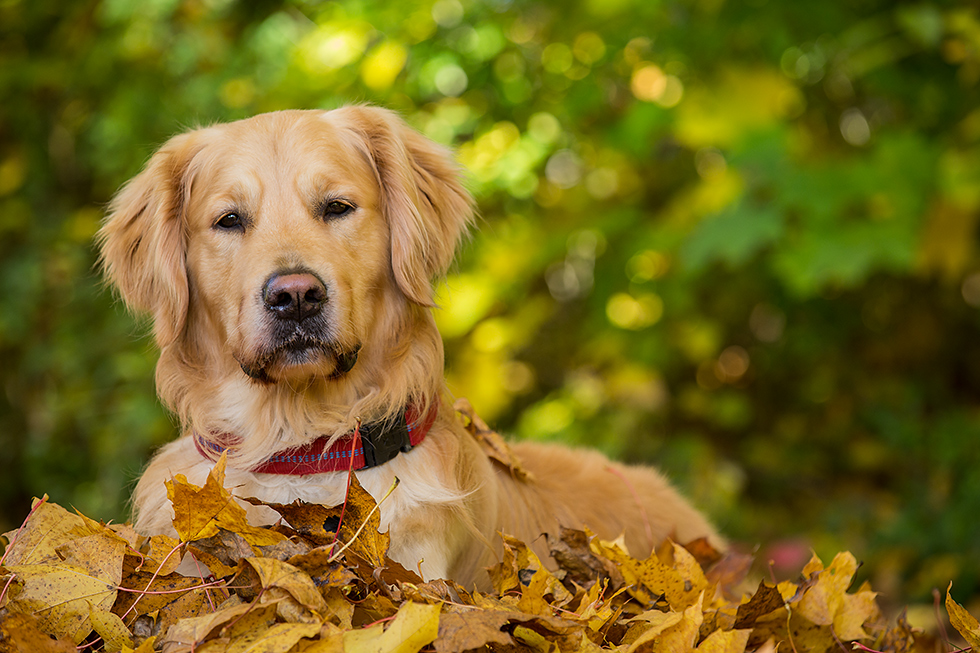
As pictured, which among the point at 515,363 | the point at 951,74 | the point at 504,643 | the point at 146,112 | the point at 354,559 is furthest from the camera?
the point at 515,363

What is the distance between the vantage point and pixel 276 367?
85.7 inches

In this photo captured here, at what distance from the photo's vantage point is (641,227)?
5098 mm

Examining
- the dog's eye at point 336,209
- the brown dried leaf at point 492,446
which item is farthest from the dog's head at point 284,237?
the brown dried leaf at point 492,446

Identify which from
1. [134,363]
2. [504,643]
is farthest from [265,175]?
[134,363]

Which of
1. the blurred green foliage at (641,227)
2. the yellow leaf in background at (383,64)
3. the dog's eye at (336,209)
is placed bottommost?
the blurred green foliage at (641,227)

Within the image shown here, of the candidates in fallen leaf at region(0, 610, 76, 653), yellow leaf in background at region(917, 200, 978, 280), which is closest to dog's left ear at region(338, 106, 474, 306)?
fallen leaf at region(0, 610, 76, 653)

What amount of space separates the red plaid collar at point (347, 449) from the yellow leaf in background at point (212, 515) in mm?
524

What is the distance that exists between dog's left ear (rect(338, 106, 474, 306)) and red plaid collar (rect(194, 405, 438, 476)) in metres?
0.36

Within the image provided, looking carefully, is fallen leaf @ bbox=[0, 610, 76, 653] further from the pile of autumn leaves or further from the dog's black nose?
the dog's black nose

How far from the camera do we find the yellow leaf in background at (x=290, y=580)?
4.71 ft

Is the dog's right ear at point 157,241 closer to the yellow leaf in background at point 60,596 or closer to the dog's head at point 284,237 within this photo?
the dog's head at point 284,237

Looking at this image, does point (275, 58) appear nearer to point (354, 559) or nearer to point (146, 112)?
point (146, 112)

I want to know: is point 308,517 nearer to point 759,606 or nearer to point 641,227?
point 759,606

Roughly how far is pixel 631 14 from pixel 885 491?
165 inches
